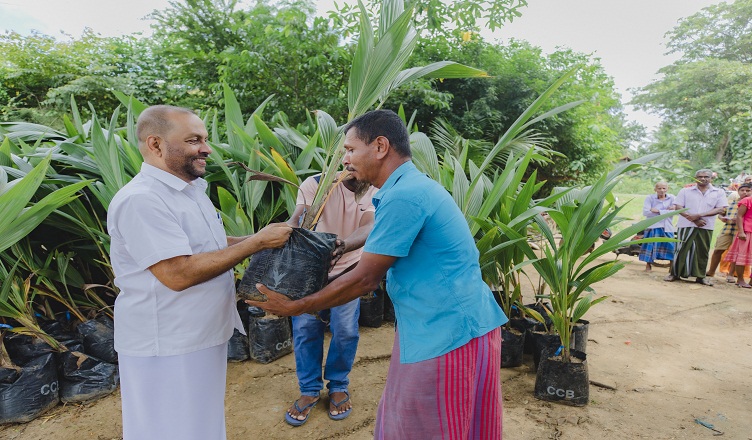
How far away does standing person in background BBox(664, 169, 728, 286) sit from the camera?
19.2 feet

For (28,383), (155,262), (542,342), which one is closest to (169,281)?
(155,262)

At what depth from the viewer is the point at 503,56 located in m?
8.08

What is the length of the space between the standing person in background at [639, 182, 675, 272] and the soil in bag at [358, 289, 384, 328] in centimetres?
468

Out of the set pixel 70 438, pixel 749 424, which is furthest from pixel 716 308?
pixel 70 438

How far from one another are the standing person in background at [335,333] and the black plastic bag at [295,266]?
0.84 m

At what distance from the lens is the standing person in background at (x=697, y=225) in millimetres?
5840

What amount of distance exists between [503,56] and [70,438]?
8013 mm

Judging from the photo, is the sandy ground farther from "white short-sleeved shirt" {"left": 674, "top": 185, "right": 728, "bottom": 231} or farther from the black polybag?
"white short-sleeved shirt" {"left": 674, "top": 185, "right": 728, "bottom": 231}

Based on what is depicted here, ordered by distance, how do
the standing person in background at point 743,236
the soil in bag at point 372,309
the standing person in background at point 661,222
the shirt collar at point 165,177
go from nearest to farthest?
the shirt collar at point 165,177, the soil in bag at point 372,309, the standing person in background at point 743,236, the standing person in background at point 661,222

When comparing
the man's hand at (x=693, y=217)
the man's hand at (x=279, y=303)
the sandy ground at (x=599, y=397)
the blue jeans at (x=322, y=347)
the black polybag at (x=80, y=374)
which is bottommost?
the sandy ground at (x=599, y=397)

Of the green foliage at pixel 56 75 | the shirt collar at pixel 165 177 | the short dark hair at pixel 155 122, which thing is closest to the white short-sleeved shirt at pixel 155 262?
the shirt collar at pixel 165 177

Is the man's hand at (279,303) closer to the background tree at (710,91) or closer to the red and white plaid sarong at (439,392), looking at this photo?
the red and white plaid sarong at (439,392)

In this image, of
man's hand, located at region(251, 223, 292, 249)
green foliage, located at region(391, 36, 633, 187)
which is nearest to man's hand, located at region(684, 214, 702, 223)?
green foliage, located at region(391, 36, 633, 187)

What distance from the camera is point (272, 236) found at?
52.1 inches
